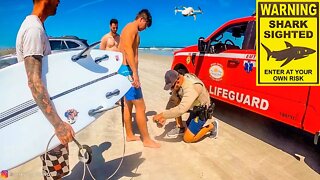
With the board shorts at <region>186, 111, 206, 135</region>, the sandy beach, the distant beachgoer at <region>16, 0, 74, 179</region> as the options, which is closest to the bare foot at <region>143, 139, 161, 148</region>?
the sandy beach

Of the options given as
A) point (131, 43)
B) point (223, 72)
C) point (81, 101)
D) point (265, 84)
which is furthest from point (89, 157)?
point (223, 72)

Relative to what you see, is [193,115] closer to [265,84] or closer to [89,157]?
[265,84]

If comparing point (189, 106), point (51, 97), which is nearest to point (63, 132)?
point (51, 97)

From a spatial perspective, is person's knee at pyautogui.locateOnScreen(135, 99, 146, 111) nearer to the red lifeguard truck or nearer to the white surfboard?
the white surfboard

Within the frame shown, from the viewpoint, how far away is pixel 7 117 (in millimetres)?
2232

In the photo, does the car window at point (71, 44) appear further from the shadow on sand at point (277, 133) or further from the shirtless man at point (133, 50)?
the shirtless man at point (133, 50)

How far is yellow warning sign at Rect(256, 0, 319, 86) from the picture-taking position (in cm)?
385

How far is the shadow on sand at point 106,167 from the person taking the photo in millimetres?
3492

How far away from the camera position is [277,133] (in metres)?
4.88

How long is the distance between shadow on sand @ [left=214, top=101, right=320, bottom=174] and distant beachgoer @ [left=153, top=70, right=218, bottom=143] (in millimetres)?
845

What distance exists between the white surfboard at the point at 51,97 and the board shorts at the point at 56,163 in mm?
182

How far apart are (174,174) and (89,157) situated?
4.26 ft

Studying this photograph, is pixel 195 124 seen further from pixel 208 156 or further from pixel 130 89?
pixel 130 89

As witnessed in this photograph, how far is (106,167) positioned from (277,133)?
292 cm
